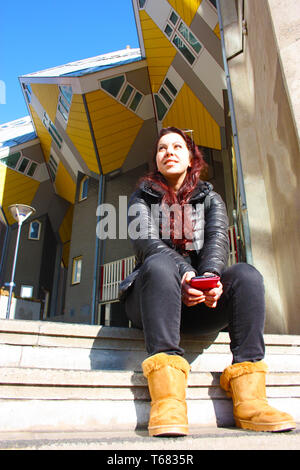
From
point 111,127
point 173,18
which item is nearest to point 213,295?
point 173,18

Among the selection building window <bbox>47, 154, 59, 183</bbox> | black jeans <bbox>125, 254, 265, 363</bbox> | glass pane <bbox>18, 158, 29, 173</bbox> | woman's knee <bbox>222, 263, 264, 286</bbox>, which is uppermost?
building window <bbox>47, 154, 59, 183</bbox>

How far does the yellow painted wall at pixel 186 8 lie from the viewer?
758 centimetres

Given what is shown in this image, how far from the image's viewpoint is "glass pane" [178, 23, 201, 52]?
814 centimetres

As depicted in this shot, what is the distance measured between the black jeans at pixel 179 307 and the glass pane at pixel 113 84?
10.0 m

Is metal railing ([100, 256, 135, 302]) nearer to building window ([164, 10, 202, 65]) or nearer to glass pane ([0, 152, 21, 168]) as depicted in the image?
glass pane ([0, 152, 21, 168])

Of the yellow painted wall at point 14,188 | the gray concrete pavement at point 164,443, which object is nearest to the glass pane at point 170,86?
the yellow painted wall at point 14,188

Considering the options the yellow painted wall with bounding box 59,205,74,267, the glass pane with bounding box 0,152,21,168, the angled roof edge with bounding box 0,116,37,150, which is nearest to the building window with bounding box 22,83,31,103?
the angled roof edge with bounding box 0,116,37,150

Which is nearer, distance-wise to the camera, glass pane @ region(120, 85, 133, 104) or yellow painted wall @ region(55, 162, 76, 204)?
glass pane @ region(120, 85, 133, 104)

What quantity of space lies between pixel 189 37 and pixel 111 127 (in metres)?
3.85

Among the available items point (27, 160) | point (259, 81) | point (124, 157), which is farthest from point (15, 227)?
point (259, 81)

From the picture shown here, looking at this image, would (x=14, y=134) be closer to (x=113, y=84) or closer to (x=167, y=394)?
(x=113, y=84)

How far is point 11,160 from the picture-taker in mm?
13469

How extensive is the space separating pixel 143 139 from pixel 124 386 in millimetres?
11355

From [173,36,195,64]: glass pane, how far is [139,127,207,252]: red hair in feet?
24.4
